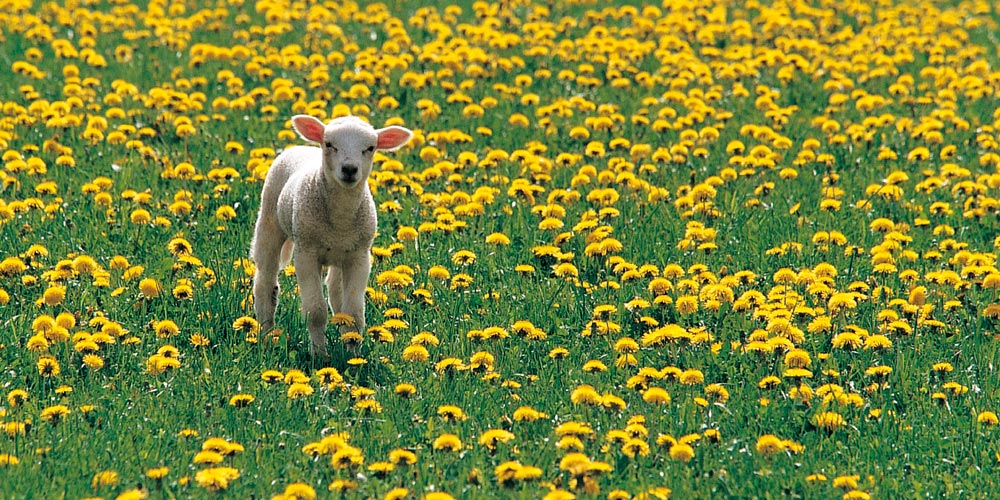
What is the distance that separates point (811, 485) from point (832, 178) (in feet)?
15.0

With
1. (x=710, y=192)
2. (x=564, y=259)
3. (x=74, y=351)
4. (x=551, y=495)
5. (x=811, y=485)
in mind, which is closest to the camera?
(x=551, y=495)

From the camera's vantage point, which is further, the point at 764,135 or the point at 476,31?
the point at 476,31

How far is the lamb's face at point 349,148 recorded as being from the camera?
684 cm

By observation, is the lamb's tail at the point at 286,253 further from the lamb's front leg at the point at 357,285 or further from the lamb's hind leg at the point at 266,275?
the lamb's front leg at the point at 357,285

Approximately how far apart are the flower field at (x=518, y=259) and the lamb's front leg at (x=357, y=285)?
0.14m

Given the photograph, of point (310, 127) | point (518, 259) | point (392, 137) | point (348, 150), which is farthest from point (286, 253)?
point (518, 259)

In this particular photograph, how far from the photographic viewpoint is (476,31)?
43.9ft

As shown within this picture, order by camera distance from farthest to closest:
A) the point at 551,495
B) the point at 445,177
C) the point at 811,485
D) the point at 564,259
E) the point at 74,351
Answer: the point at 445,177
the point at 564,259
the point at 74,351
the point at 811,485
the point at 551,495

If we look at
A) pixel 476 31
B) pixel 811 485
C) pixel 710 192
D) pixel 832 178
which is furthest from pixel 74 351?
pixel 476 31

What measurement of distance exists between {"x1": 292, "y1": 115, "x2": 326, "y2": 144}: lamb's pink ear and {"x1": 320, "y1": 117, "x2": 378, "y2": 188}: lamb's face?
0.24m

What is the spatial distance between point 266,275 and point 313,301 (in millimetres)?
624

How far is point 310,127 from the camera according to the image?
7262 millimetres

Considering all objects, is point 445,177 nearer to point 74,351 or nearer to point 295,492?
point 74,351

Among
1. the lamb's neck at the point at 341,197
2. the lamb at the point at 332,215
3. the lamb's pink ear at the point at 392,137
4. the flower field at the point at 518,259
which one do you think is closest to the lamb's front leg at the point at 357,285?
the lamb at the point at 332,215
